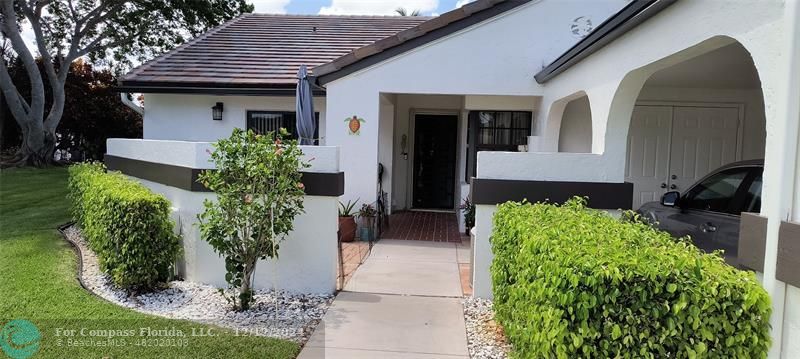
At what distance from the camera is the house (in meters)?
2.95

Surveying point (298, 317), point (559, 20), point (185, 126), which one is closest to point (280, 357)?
point (298, 317)

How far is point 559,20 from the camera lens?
8.94 meters

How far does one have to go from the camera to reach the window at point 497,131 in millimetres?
10156

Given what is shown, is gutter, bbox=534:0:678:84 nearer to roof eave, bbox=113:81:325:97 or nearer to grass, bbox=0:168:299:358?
grass, bbox=0:168:299:358

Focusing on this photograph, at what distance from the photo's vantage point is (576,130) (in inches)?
377

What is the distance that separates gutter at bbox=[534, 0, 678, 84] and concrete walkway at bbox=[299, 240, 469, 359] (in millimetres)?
3359

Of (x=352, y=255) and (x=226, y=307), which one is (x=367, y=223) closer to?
(x=352, y=255)

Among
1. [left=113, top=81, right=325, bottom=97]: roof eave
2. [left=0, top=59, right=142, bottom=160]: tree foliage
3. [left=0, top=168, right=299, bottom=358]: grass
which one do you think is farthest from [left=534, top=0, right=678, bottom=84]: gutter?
[left=0, top=59, right=142, bottom=160]: tree foliage

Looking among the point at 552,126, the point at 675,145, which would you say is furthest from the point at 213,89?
the point at 675,145

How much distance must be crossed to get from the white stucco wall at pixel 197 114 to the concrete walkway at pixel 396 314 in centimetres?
498

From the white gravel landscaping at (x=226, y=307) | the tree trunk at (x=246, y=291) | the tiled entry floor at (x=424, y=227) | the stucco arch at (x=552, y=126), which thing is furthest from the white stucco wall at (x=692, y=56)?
the tiled entry floor at (x=424, y=227)

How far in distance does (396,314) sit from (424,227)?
16.9 feet

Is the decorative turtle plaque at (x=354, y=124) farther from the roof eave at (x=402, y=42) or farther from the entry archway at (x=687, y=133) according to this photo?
the entry archway at (x=687, y=133)

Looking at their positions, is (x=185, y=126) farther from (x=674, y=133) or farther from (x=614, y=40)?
(x=674, y=133)
